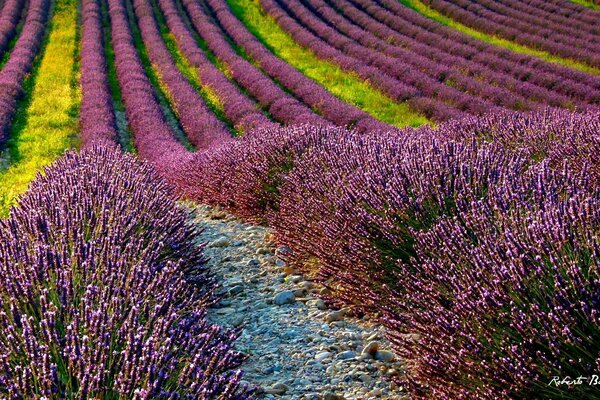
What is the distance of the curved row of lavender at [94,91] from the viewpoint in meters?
11.1

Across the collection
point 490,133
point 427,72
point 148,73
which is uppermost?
point 490,133

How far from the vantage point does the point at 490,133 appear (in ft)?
19.5

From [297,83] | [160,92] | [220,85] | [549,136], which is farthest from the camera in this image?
[160,92]

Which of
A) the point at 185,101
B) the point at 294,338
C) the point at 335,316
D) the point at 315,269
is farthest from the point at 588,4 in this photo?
the point at 294,338

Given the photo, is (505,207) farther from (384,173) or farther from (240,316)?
(240,316)

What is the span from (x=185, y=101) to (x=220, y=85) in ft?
4.60

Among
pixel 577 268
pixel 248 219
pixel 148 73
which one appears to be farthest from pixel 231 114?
pixel 577 268

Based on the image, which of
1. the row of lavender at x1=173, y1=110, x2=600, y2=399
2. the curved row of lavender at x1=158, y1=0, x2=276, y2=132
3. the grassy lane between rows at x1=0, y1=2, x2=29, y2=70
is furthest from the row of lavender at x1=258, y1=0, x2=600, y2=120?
the grassy lane between rows at x1=0, y1=2, x2=29, y2=70

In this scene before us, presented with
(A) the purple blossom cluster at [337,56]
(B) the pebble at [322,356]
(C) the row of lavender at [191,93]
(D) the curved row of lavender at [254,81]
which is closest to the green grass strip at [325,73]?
(A) the purple blossom cluster at [337,56]

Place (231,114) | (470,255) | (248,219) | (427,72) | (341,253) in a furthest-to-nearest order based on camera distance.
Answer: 1. (427,72)
2. (231,114)
3. (248,219)
4. (341,253)
5. (470,255)

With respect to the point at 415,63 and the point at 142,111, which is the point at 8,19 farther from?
the point at 415,63

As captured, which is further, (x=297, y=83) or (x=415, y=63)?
(x=415, y=63)

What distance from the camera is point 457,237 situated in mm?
3012

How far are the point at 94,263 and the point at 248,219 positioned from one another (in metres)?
2.92
